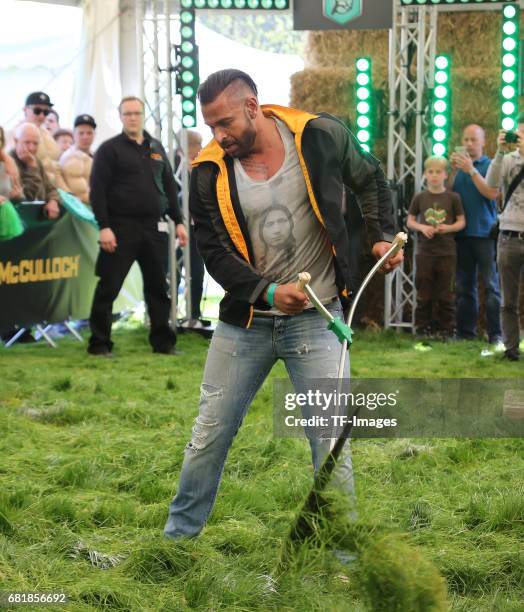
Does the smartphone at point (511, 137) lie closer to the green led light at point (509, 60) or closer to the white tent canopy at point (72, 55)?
the green led light at point (509, 60)

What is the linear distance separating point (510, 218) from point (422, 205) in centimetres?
215

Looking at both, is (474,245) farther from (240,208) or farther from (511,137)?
(240,208)

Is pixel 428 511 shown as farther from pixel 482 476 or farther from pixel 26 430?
pixel 26 430

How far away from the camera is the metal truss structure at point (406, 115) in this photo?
1164 cm

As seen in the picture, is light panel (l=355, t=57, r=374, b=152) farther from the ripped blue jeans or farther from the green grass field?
the ripped blue jeans

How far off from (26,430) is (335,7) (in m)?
6.33

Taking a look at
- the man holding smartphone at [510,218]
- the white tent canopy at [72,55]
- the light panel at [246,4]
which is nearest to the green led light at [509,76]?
the man holding smartphone at [510,218]

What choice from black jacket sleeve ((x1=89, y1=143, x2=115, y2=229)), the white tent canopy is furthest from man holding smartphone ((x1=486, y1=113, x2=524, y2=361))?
the white tent canopy

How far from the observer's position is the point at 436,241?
444 inches

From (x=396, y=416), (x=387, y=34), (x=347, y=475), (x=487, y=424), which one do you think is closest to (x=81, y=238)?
(x=387, y=34)

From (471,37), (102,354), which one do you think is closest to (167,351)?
(102,354)

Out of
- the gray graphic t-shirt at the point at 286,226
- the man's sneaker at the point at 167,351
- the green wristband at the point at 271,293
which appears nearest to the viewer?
the green wristband at the point at 271,293

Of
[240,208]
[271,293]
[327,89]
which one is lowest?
[271,293]

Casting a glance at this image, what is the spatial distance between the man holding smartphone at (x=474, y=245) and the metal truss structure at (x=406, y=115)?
22.5 inches
